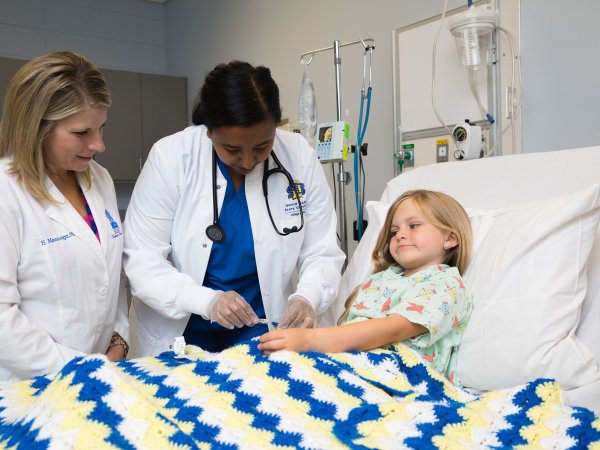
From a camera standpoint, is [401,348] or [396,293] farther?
[396,293]

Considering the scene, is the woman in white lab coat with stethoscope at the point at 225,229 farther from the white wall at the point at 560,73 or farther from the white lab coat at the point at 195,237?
the white wall at the point at 560,73

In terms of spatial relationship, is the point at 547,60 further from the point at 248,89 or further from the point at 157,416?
the point at 157,416

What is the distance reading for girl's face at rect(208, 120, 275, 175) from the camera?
4.57 feet

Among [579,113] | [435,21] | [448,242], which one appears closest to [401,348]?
[448,242]

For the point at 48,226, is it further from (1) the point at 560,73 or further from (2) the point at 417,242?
(1) the point at 560,73

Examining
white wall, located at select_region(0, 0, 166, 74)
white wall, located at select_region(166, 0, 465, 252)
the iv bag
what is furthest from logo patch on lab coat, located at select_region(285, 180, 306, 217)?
white wall, located at select_region(0, 0, 166, 74)

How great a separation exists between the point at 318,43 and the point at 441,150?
126 centimetres

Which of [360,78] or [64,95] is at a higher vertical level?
[360,78]

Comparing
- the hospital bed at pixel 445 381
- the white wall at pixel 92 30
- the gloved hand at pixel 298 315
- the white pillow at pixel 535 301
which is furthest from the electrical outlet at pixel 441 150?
the white wall at pixel 92 30

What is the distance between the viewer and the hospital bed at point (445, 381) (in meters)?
0.83

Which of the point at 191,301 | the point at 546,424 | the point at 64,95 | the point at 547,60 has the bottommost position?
the point at 546,424

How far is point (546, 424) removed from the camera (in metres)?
0.88

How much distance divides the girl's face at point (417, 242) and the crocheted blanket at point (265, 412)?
459 mm

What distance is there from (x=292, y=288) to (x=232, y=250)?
0.28 meters
